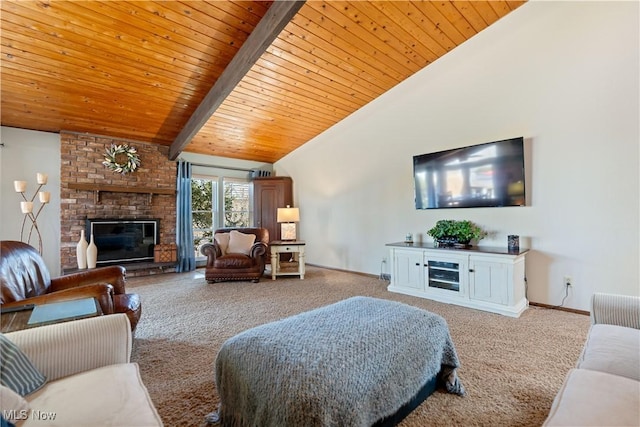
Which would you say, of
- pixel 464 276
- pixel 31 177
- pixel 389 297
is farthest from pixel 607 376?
pixel 31 177

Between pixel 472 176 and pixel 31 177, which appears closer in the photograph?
pixel 472 176

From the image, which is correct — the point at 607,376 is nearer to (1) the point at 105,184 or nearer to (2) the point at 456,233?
(2) the point at 456,233

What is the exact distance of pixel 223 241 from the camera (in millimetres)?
4969

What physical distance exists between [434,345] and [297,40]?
3.43 m

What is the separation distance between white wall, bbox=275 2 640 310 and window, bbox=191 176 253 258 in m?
3.62

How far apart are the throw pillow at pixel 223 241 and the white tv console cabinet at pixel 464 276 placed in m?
2.81

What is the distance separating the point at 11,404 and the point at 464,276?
3606 millimetres

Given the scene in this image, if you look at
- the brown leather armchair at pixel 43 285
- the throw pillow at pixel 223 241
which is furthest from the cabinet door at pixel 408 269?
the brown leather armchair at pixel 43 285

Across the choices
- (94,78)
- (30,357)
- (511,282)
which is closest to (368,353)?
(30,357)

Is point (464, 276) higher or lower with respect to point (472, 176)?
lower

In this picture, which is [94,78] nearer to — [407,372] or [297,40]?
[297,40]

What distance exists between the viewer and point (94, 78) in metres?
3.57

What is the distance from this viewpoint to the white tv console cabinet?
9.96ft

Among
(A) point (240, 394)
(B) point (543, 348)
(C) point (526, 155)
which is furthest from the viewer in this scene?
(C) point (526, 155)
